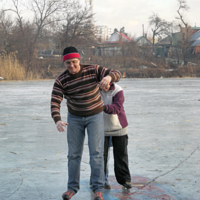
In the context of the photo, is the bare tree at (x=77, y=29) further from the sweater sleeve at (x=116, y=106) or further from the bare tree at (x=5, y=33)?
the sweater sleeve at (x=116, y=106)

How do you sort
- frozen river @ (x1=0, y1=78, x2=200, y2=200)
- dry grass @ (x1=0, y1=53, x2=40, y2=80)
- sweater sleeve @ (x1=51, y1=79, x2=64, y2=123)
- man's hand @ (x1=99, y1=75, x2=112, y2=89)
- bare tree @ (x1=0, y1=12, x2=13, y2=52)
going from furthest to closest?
1. bare tree @ (x1=0, y1=12, x2=13, y2=52)
2. dry grass @ (x1=0, y1=53, x2=40, y2=80)
3. frozen river @ (x1=0, y1=78, x2=200, y2=200)
4. sweater sleeve @ (x1=51, y1=79, x2=64, y2=123)
5. man's hand @ (x1=99, y1=75, x2=112, y2=89)

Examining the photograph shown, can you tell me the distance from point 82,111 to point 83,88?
0.75 ft

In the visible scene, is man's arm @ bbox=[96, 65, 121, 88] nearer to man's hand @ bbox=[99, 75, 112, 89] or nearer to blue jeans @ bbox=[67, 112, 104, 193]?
man's hand @ bbox=[99, 75, 112, 89]

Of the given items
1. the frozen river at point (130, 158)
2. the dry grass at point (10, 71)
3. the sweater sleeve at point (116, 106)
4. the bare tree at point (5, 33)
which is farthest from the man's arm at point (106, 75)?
the bare tree at point (5, 33)

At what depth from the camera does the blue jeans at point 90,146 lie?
3648 millimetres

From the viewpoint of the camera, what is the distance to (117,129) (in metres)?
3.95

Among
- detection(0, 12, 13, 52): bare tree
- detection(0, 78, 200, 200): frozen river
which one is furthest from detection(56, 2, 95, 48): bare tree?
detection(0, 78, 200, 200): frozen river

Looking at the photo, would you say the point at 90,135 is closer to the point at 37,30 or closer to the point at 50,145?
the point at 50,145

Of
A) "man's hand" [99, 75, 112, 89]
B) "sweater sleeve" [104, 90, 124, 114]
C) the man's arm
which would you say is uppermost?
the man's arm

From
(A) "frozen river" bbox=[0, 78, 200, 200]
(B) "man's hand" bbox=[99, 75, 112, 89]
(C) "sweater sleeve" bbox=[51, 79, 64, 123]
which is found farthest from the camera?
(A) "frozen river" bbox=[0, 78, 200, 200]

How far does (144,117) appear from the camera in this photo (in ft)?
30.1

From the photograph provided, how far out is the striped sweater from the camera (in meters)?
3.65

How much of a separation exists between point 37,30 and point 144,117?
109 ft

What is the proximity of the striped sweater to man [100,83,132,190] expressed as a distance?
18 centimetres
